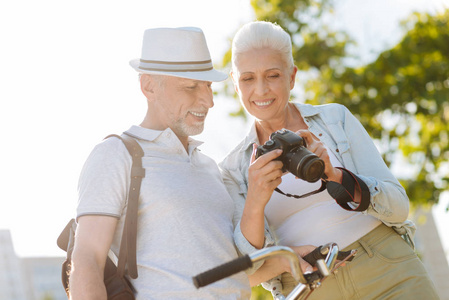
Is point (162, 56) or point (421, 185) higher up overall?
point (162, 56)

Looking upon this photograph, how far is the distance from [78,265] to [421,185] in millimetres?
8349

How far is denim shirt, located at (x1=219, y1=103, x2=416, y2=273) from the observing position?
3152 mm

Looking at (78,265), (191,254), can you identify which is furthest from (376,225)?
(78,265)

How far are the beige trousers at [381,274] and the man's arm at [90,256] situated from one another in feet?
3.67

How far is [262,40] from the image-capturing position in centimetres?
363

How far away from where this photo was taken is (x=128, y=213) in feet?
9.50

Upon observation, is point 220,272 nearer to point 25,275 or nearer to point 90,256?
point 90,256

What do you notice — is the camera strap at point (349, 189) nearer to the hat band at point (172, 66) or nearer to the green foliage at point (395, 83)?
the hat band at point (172, 66)

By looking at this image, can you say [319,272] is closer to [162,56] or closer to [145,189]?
[145,189]

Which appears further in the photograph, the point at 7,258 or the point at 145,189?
the point at 7,258

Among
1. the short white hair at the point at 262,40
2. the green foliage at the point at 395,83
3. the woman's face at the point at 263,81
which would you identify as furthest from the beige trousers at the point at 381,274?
the green foliage at the point at 395,83

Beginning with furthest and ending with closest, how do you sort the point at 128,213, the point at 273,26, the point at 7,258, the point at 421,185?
1. the point at 7,258
2. the point at 421,185
3. the point at 273,26
4. the point at 128,213

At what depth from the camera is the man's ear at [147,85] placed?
134 inches

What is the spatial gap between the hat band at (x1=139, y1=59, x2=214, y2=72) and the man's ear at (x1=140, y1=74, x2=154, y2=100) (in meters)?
0.05
